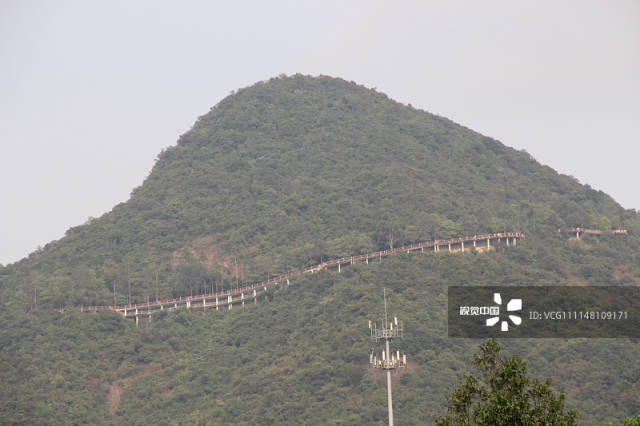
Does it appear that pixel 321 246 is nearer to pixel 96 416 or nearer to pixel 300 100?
pixel 96 416

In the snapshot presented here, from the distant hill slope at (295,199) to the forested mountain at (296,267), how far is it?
27 cm

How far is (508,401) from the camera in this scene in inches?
1032

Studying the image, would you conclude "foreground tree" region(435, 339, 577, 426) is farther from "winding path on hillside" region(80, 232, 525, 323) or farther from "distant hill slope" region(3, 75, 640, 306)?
"distant hill slope" region(3, 75, 640, 306)

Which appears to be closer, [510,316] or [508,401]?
[508,401]

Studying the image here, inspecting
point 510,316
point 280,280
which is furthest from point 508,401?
point 280,280

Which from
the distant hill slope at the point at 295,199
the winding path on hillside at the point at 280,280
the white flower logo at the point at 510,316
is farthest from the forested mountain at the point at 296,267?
the white flower logo at the point at 510,316

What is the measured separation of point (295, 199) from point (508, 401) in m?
89.0

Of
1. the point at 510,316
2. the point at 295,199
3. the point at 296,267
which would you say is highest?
the point at 295,199

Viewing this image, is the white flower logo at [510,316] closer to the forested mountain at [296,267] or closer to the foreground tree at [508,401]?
the forested mountain at [296,267]

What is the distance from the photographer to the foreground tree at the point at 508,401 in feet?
85.6

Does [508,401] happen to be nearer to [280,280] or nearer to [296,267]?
[280,280]

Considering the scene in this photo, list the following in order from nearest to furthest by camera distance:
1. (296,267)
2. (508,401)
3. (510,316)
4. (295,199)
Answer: (508,401)
(510,316)
(296,267)
(295,199)

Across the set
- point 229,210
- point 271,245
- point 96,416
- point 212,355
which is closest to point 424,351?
point 212,355

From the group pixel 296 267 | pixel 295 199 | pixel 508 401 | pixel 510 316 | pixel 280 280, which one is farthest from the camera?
pixel 295 199
